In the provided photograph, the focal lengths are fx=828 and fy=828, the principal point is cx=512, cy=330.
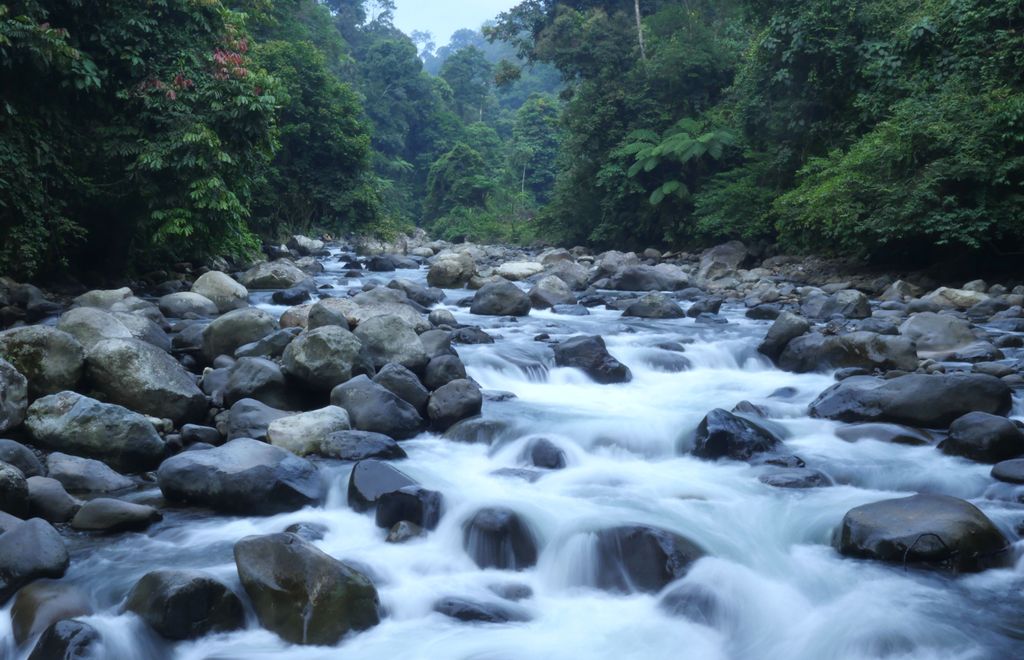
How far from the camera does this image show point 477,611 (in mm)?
3893


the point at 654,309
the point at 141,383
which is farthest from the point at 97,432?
the point at 654,309

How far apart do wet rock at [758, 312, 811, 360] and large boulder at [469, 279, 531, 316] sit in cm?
418

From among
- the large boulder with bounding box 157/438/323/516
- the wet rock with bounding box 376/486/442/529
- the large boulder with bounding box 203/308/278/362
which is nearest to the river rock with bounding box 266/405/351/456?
the large boulder with bounding box 157/438/323/516

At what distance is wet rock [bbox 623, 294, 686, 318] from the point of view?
1235 centimetres

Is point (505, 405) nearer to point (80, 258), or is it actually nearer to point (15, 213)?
point (15, 213)

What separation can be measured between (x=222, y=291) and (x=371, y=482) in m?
7.69

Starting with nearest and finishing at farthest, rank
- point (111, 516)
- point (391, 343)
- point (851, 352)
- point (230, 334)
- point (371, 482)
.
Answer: point (111, 516) → point (371, 482) → point (391, 343) → point (851, 352) → point (230, 334)

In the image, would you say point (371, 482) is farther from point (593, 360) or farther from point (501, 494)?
point (593, 360)

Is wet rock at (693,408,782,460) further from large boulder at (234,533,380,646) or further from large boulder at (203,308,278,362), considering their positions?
large boulder at (203,308,278,362)

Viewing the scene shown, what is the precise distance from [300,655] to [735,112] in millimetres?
19469

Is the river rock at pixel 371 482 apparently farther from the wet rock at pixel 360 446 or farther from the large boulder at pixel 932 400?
the large boulder at pixel 932 400

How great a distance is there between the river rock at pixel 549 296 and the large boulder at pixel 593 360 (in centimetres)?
471

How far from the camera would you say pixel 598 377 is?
8.27 metres

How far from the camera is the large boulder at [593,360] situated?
8281 millimetres
